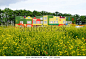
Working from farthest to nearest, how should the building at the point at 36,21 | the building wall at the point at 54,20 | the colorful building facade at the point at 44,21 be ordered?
the building at the point at 36,21 → the colorful building facade at the point at 44,21 → the building wall at the point at 54,20

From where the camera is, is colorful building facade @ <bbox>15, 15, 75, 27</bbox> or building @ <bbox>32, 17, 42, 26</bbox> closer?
colorful building facade @ <bbox>15, 15, 75, 27</bbox>

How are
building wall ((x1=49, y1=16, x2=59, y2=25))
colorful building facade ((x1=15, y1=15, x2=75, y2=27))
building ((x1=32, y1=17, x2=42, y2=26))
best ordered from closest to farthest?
building wall ((x1=49, y1=16, x2=59, y2=25)) < colorful building facade ((x1=15, y1=15, x2=75, y2=27)) < building ((x1=32, y1=17, x2=42, y2=26))

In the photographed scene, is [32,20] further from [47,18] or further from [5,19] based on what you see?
[5,19]

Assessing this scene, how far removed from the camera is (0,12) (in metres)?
23.6

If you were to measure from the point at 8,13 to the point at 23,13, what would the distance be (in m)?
3.50

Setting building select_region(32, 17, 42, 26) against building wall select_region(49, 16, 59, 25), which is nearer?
building wall select_region(49, 16, 59, 25)

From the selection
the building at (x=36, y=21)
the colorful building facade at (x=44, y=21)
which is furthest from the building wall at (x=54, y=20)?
the building at (x=36, y=21)

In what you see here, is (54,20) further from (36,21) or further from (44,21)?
(36,21)

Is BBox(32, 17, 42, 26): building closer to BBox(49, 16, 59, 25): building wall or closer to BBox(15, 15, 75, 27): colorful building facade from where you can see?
BBox(15, 15, 75, 27): colorful building facade

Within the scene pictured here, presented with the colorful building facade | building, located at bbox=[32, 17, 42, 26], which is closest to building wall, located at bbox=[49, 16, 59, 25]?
the colorful building facade

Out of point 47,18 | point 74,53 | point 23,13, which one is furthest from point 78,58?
point 23,13

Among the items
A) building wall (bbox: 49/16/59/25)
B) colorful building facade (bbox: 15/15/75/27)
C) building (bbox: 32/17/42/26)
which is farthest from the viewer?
building (bbox: 32/17/42/26)

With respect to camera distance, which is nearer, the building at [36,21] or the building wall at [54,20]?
the building wall at [54,20]

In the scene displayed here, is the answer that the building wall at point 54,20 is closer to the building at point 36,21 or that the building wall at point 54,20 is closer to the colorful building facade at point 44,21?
the colorful building facade at point 44,21
